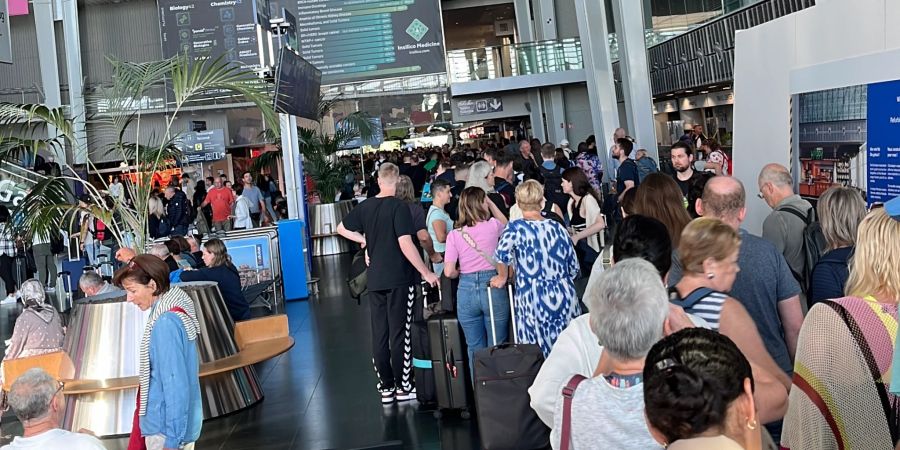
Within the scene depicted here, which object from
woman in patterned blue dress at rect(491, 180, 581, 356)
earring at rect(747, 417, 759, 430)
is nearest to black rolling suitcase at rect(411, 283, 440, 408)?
woman in patterned blue dress at rect(491, 180, 581, 356)

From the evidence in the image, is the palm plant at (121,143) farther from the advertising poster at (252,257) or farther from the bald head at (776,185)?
the advertising poster at (252,257)

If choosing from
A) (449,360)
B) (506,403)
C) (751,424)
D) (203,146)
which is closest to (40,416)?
(506,403)

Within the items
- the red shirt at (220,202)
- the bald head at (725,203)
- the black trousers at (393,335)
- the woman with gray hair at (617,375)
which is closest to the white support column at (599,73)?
the red shirt at (220,202)

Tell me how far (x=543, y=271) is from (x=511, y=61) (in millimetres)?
22470

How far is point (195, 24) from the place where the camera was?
28.1 metres

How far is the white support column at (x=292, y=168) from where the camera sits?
14555 millimetres

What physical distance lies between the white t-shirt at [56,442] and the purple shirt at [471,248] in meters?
3.30

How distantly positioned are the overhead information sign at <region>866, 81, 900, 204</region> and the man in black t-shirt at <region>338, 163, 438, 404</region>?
280 cm

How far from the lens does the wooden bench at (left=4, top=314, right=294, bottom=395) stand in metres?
7.21

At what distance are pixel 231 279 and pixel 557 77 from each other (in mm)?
19711

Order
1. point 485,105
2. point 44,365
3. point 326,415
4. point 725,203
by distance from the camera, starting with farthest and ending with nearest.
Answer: point 485,105, point 44,365, point 326,415, point 725,203

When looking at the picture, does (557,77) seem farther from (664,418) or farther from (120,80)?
(664,418)

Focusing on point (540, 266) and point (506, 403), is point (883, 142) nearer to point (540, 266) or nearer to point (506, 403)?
point (540, 266)

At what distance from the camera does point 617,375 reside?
2512 millimetres
